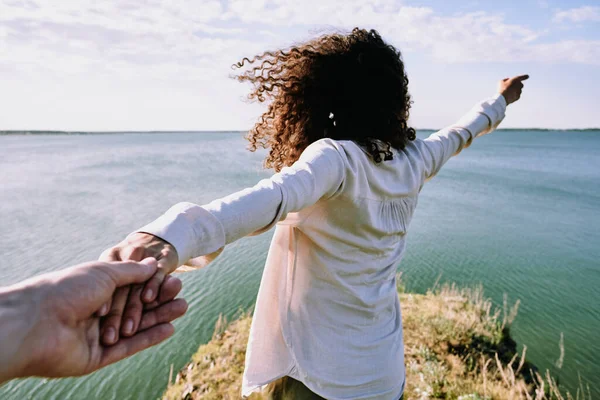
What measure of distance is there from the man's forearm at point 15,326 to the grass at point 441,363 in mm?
4188

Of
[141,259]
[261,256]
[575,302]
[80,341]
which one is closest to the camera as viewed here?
A: [80,341]

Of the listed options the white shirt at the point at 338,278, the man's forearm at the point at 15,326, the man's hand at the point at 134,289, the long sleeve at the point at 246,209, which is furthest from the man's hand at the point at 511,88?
the man's forearm at the point at 15,326

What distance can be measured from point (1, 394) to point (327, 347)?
7.30m

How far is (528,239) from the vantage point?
1366cm

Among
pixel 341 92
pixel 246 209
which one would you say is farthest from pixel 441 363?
pixel 246 209

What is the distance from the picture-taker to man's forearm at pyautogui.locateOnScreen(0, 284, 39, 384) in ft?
2.00

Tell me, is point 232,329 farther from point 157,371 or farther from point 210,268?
point 210,268

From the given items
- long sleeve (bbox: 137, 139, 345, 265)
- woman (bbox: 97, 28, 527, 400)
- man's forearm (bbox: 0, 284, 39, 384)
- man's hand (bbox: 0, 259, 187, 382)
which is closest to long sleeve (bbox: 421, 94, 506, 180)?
woman (bbox: 97, 28, 527, 400)

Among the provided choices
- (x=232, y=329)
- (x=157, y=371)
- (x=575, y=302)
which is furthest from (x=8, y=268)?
(x=575, y=302)

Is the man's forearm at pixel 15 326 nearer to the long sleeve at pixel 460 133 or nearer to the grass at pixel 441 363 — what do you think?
the long sleeve at pixel 460 133

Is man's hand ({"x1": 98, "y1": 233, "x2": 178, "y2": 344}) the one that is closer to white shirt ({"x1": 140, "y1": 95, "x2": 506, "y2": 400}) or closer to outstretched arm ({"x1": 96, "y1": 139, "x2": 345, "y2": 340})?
outstretched arm ({"x1": 96, "y1": 139, "x2": 345, "y2": 340})

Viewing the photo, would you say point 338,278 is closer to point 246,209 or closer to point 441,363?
point 246,209

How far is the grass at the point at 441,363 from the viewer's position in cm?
428

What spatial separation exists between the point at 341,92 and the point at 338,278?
76 centimetres
